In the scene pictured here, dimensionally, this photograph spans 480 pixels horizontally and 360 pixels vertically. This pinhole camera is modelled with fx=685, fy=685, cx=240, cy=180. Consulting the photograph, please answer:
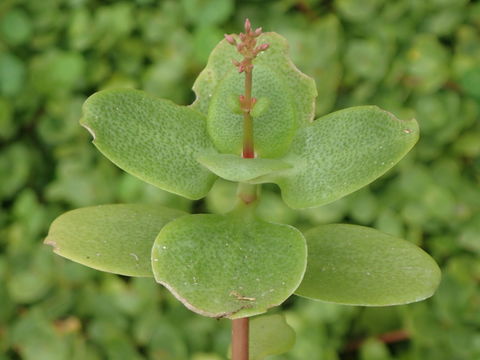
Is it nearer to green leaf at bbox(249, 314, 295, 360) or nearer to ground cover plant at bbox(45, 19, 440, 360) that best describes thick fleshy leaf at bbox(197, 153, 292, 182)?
ground cover plant at bbox(45, 19, 440, 360)

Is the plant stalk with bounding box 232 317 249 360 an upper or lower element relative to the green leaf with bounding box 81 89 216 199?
lower

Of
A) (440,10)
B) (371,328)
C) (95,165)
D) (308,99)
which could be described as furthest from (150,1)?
(308,99)

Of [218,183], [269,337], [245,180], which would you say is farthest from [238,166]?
[218,183]

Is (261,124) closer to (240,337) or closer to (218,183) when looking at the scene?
(240,337)

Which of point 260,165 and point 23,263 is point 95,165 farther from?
point 260,165

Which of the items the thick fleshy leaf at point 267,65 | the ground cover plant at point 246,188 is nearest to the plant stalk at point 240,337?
the ground cover plant at point 246,188

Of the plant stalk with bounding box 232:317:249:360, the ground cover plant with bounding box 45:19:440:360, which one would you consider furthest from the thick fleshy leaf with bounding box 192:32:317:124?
the plant stalk with bounding box 232:317:249:360
